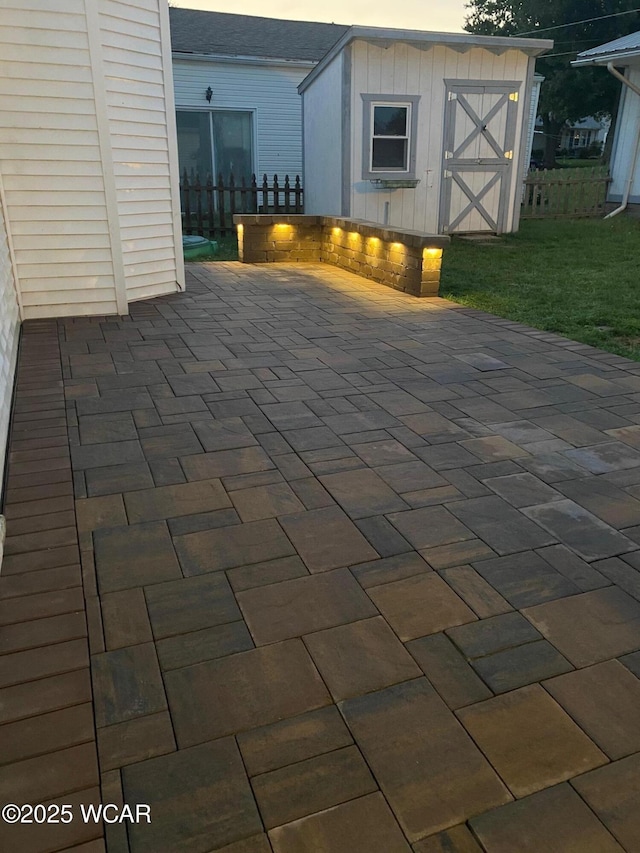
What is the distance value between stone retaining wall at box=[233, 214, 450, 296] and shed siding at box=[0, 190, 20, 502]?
154 inches

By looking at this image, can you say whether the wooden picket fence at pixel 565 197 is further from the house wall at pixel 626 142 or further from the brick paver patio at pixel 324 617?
the brick paver patio at pixel 324 617

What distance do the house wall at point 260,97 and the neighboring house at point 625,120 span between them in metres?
6.26

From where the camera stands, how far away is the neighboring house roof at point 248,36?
14.1 m

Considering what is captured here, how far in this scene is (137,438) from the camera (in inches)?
132

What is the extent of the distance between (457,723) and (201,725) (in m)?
0.66

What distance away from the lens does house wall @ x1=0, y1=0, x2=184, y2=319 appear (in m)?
5.20

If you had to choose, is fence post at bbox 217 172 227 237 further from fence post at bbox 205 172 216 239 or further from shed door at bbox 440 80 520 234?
shed door at bbox 440 80 520 234

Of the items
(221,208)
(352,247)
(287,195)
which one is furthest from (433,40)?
(221,208)

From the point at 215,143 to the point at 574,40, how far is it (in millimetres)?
19683

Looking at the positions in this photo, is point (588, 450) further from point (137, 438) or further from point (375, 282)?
point (375, 282)

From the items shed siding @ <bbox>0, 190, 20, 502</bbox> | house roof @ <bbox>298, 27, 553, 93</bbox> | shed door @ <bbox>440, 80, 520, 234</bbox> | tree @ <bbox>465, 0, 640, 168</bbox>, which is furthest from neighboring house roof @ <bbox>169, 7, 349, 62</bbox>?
tree @ <bbox>465, 0, 640, 168</bbox>

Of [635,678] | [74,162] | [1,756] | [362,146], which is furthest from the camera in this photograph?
[362,146]

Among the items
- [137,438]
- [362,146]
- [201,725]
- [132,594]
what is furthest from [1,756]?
[362,146]

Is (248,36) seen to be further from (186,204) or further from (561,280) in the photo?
(561,280)
